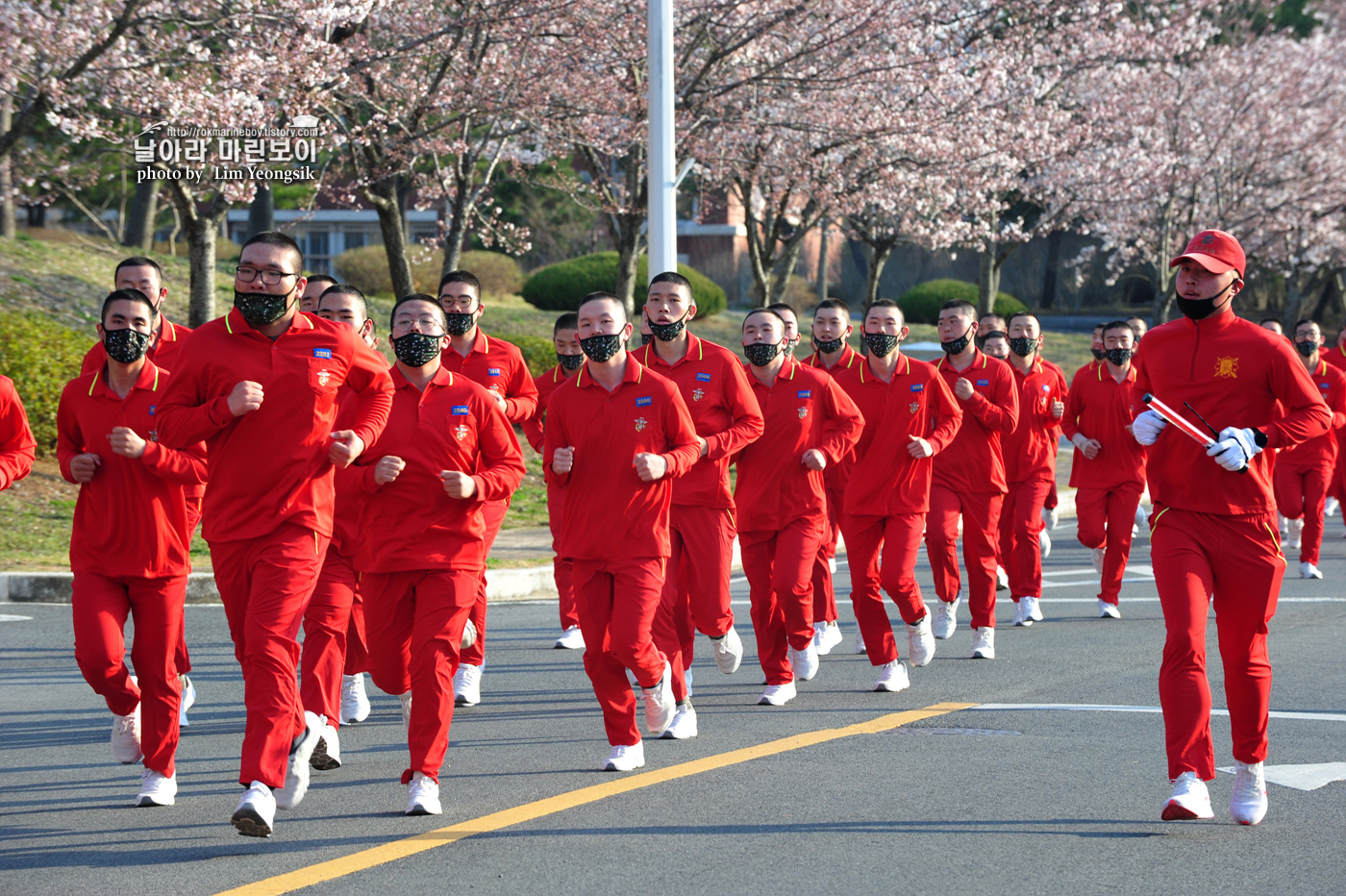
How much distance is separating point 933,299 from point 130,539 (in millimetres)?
33129

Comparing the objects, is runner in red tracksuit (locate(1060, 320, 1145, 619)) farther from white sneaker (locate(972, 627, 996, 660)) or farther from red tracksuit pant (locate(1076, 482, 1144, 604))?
white sneaker (locate(972, 627, 996, 660))

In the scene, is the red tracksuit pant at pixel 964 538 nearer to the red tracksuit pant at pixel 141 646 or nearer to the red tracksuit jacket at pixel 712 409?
the red tracksuit jacket at pixel 712 409

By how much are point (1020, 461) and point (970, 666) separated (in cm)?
241

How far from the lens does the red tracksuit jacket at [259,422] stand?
5699mm

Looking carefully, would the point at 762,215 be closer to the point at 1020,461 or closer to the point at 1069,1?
the point at 1069,1

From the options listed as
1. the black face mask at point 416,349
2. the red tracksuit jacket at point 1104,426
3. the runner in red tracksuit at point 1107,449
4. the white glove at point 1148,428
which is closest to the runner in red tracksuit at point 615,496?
the black face mask at point 416,349

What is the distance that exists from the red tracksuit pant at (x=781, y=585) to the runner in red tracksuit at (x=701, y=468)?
0.47 m

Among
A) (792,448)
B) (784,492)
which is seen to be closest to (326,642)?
(784,492)

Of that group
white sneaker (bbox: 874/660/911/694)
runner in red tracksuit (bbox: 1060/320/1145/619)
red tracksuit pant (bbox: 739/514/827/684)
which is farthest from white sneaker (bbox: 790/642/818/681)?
runner in red tracksuit (bbox: 1060/320/1145/619)

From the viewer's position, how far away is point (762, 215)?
25359mm

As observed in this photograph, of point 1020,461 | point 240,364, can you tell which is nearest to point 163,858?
point 240,364

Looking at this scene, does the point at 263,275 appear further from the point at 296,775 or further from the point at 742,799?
the point at 742,799

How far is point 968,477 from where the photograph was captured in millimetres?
10211

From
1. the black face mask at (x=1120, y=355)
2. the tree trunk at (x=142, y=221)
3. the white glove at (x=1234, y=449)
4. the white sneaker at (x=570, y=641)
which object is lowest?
the white sneaker at (x=570, y=641)
